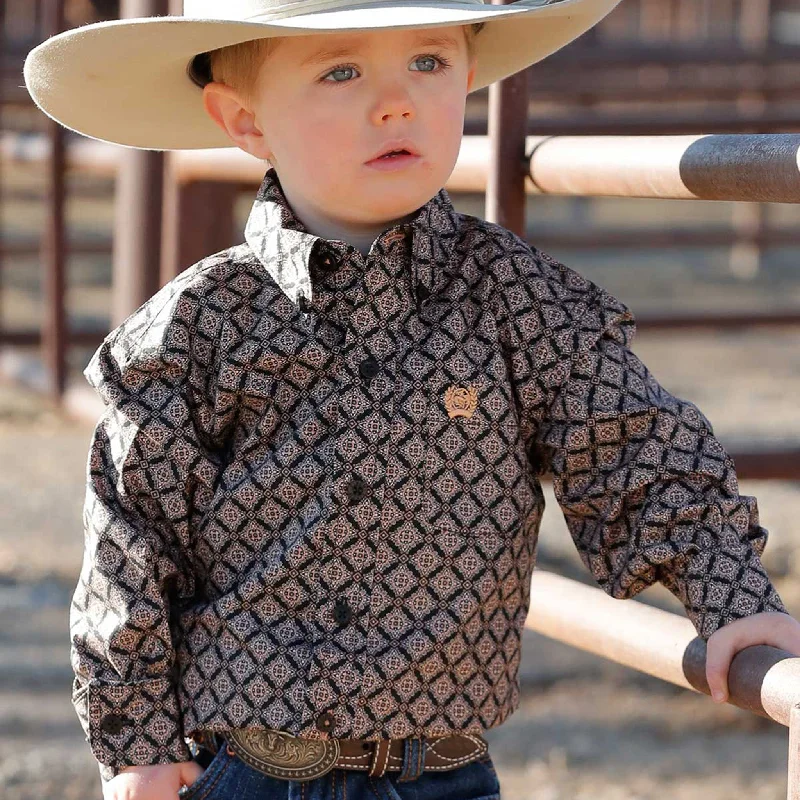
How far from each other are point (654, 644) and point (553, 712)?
4.75 feet

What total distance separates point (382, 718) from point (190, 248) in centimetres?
165

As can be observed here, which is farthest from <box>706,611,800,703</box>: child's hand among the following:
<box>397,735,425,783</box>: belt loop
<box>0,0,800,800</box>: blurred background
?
<box>0,0,800,800</box>: blurred background

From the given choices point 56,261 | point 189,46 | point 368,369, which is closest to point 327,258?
point 368,369

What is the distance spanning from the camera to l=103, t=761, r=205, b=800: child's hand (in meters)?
1.35

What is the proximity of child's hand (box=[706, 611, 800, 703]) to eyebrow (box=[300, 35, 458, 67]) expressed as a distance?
531 mm

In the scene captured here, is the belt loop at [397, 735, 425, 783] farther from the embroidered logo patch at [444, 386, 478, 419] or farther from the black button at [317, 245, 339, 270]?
the black button at [317, 245, 339, 270]

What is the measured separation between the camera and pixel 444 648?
4.52ft

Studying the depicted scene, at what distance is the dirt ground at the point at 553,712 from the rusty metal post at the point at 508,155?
56 cm

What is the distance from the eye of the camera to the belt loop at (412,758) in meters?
1.38

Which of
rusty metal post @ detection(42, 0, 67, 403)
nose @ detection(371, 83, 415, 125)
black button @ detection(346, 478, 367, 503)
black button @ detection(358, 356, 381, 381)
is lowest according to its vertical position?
rusty metal post @ detection(42, 0, 67, 403)

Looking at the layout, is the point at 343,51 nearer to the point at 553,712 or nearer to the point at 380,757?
the point at 380,757

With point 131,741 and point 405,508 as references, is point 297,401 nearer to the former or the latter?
point 405,508

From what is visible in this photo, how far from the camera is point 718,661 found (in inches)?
51.0

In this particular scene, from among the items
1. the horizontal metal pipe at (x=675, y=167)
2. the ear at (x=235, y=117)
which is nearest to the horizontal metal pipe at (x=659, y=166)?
the horizontal metal pipe at (x=675, y=167)
